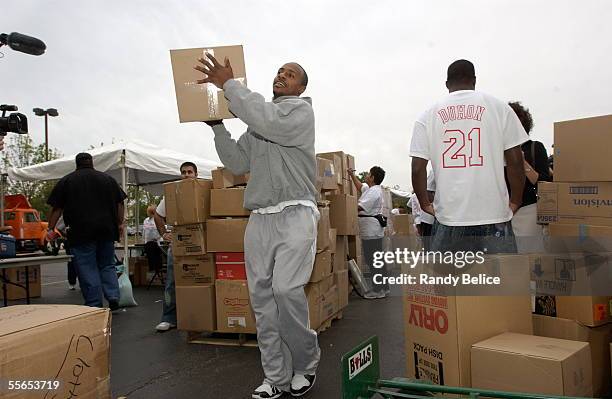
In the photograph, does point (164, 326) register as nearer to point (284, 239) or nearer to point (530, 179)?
point (284, 239)

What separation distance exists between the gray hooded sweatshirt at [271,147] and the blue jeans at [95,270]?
3.01 m

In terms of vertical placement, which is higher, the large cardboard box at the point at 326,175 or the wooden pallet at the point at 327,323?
the large cardboard box at the point at 326,175

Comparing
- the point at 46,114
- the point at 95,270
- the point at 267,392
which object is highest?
the point at 46,114

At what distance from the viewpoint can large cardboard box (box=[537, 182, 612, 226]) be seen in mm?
2783

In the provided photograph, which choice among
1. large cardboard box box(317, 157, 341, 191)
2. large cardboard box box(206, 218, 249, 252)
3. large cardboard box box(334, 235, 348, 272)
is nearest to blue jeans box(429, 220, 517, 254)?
large cardboard box box(206, 218, 249, 252)

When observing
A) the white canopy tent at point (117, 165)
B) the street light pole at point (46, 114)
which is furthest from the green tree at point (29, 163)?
the white canopy tent at point (117, 165)

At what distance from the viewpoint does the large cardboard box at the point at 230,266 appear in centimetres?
427

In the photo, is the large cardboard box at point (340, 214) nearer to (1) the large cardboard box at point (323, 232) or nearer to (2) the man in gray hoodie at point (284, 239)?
(1) the large cardboard box at point (323, 232)

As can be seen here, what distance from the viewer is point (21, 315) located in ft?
6.40

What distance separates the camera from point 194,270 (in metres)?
4.45

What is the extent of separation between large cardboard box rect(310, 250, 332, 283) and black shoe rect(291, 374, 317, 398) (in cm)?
135

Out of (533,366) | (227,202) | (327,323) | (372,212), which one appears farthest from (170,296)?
(533,366)

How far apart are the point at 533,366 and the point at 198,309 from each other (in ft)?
9.94

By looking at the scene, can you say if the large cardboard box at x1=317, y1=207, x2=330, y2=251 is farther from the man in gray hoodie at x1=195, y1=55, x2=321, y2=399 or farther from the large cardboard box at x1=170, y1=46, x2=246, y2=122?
→ the large cardboard box at x1=170, y1=46, x2=246, y2=122
